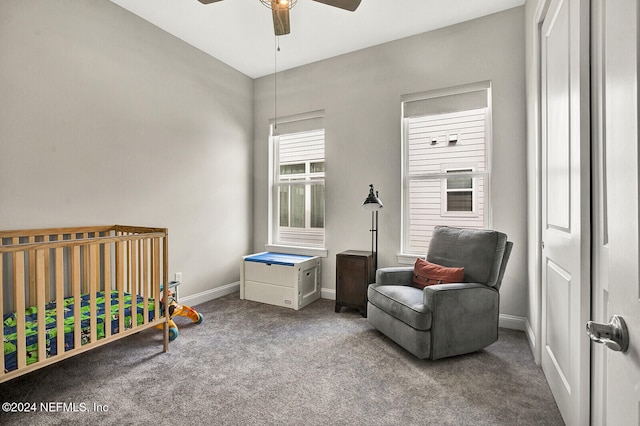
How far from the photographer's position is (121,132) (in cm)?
266

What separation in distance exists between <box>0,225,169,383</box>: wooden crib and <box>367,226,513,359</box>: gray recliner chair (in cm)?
168

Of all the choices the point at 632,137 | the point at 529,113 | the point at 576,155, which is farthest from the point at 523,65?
the point at 632,137

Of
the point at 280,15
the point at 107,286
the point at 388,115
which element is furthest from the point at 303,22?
the point at 107,286

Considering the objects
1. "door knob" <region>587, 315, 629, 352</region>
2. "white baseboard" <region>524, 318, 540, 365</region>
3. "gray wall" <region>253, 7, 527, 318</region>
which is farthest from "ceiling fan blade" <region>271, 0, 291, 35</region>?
"white baseboard" <region>524, 318, 540, 365</region>

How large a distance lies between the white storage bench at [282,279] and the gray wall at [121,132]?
451mm

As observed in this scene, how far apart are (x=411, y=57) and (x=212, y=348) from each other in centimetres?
322

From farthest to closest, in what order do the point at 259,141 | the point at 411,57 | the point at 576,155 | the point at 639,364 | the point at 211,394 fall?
the point at 259,141
the point at 411,57
the point at 211,394
the point at 576,155
the point at 639,364

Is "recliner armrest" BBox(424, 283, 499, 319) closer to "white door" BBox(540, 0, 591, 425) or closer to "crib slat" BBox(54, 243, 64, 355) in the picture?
"white door" BBox(540, 0, 591, 425)

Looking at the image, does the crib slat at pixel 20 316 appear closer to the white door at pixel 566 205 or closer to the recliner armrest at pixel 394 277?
the recliner armrest at pixel 394 277

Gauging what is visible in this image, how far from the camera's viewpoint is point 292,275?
3168mm

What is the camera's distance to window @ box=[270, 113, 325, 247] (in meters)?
3.70

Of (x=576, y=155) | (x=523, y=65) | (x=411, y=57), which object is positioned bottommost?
(x=576, y=155)

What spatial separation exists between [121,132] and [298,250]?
216 cm

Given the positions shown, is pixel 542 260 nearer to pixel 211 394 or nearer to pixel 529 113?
pixel 529 113
